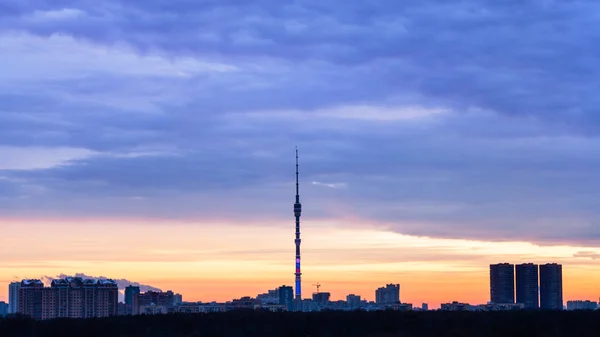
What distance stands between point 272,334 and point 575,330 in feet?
55.8

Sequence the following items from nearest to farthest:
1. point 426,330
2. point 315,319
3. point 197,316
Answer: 1. point 426,330
2. point 315,319
3. point 197,316

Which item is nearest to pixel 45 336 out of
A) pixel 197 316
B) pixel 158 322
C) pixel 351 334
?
pixel 158 322

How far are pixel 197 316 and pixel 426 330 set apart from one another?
69.2 feet

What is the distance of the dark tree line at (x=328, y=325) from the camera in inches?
2229

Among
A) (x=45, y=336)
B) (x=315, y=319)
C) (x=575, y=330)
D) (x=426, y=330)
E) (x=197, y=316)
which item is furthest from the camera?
(x=197, y=316)

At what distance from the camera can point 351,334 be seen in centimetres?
6012

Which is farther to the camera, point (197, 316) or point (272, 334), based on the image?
point (197, 316)

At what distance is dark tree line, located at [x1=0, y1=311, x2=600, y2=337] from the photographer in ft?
186

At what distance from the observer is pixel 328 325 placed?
64.1m

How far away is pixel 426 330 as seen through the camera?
5900 centimetres

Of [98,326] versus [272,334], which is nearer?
[272,334]

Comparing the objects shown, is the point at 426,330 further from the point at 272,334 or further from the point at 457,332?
the point at 272,334

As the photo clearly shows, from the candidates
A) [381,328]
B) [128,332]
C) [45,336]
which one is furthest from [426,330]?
[45,336]

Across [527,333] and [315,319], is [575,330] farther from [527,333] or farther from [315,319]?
[315,319]
